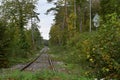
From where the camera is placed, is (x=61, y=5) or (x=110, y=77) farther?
(x=61, y=5)

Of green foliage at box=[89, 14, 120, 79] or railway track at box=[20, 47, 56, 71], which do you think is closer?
green foliage at box=[89, 14, 120, 79]

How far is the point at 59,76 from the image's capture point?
56.0 ft

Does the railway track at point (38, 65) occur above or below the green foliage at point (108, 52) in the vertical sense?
below

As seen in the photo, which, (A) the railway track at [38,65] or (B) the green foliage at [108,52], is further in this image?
(A) the railway track at [38,65]

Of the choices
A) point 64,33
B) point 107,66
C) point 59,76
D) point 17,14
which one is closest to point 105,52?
point 107,66

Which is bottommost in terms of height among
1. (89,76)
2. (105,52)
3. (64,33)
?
(64,33)

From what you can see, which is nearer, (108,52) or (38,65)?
(108,52)

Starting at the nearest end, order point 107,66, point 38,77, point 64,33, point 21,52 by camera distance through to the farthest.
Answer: point 38,77 < point 107,66 < point 21,52 < point 64,33

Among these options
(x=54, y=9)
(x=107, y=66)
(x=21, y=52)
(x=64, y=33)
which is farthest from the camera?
(x=54, y=9)

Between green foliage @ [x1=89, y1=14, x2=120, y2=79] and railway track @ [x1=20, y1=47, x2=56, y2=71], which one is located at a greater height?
green foliage @ [x1=89, y1=14, x2=120, y2=79]

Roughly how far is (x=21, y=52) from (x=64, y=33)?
116 feet

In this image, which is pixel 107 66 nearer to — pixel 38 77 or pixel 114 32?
pixel 114 32

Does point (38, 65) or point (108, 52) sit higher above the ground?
point (108, 52)

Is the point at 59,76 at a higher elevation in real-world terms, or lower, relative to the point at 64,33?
higher
